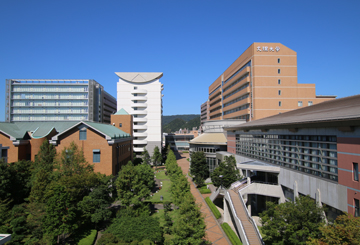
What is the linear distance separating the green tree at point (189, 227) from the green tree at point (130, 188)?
25.7 feet

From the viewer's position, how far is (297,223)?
50.6 ft

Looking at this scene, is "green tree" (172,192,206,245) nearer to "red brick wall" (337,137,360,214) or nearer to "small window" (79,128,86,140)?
"red brick wall" (337,137,360,214)

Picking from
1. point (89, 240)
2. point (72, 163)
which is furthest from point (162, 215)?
point (72, 163)

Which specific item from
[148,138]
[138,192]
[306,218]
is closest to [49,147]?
[138,192]

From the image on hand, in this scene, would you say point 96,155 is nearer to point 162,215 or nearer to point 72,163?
point 72,163

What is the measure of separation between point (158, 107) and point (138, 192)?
162 feet

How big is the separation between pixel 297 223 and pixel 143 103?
6317 cm

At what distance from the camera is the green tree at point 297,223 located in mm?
14875

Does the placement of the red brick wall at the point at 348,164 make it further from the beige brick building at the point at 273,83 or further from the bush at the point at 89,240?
the beige brick building at the point at 273,83

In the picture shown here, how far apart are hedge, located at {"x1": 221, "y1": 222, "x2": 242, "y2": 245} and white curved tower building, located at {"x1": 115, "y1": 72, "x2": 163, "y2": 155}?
48.7 m

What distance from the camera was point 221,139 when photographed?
47.0 metres

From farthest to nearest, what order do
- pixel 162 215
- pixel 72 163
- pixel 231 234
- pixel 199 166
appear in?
pixel 199 166 < pixel 72 163 < pixel 162 215 < pixel 231 234

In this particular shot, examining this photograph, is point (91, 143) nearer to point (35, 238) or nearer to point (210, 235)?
point (35, 238)

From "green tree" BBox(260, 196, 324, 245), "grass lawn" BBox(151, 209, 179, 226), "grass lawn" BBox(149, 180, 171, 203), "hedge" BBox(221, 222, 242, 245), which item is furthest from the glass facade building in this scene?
"green tree" BBox(260, 196, 324, 245)
